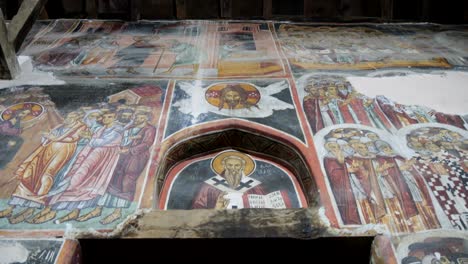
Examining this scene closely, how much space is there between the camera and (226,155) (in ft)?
16.5

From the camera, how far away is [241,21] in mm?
8734

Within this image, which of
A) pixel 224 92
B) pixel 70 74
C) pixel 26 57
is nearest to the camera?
pixel 224 92

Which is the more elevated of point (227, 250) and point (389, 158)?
point (389, 158)

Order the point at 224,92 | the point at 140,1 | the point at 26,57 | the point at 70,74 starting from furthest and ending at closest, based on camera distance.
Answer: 1. the point at 140,1
2. the point at 26,57
3. the point at 70,74
4. the point at 224,92

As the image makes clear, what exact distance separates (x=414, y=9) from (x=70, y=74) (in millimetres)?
5935

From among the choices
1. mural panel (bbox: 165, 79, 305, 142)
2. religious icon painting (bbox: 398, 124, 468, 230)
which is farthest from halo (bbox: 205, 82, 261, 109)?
religious icon painting (bbox: 398, 124, 468, 230)

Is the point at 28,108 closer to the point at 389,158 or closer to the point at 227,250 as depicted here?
the point at 227,250

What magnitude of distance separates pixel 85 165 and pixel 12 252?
1.10m

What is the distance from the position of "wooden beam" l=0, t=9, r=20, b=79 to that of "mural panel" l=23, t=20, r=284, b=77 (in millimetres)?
415

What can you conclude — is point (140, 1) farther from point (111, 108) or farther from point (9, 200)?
point (9, 200)

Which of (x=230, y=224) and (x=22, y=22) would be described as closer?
(x=230, y=224)

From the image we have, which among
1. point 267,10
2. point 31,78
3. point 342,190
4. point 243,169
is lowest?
point 243,169

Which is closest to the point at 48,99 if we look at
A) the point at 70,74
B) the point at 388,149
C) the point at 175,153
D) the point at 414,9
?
the point at 70,74

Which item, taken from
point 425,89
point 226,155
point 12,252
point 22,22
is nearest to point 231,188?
point 226,155
